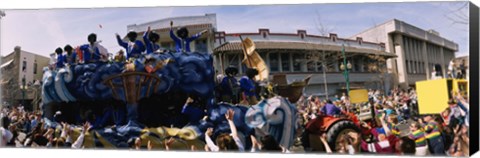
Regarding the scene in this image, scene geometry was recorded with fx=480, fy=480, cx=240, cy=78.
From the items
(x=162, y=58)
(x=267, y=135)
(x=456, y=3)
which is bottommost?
(x=267, y=135)

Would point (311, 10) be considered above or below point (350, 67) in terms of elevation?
above

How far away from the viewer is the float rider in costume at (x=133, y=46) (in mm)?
9742

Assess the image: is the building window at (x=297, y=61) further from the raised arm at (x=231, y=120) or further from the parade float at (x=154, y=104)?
the raised arm at (x=231, y=120)

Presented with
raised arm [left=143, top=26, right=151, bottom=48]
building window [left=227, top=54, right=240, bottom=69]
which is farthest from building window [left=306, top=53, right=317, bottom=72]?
raised arm [left=143, top=26, right=151, bottom=48]

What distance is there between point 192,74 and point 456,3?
16.2 feet

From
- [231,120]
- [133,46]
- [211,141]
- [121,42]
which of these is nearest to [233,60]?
[231,120]

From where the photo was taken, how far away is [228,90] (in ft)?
30.6

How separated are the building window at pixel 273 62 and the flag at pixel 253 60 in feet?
0.41

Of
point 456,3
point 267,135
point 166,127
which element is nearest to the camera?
point 456,3

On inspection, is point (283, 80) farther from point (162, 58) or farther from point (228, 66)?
point (162, 58)

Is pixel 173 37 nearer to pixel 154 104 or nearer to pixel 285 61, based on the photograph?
Result: pixel 154 104

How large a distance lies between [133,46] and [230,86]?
2.18 metres

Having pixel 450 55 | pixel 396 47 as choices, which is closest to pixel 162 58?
pixel 396 47

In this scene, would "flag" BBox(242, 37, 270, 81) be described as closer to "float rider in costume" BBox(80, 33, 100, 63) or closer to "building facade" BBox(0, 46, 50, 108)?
"float rider in costume" BBox(80, 33, 100, 63)
